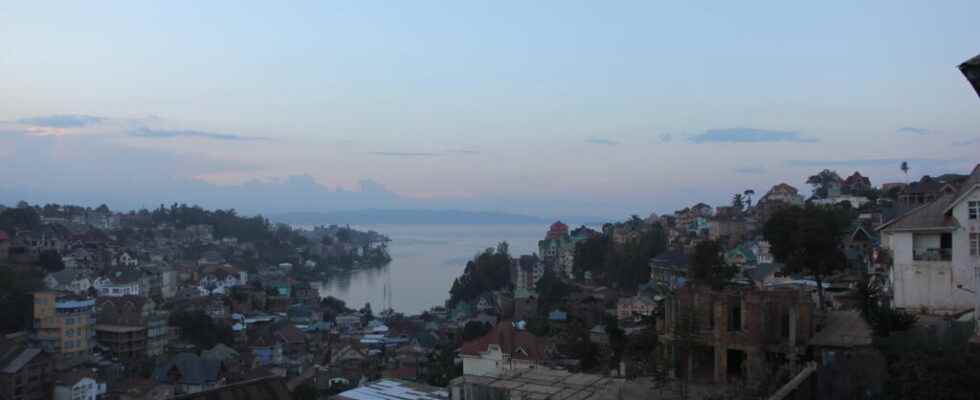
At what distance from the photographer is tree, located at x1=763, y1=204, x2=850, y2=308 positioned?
43.0 feet

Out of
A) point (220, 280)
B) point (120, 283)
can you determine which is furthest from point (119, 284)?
point (220, 280)

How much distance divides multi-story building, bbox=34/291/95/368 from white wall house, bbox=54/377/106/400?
4.00 metres

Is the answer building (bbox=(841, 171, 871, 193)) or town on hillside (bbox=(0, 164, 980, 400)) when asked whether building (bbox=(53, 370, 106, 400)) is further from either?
building (bbox=(841, 171, 871, 193))

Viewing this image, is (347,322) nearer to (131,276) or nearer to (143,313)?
(143,313)

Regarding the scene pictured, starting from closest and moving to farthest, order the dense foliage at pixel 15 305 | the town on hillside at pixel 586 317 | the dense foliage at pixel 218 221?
1. the town on hillside at pixel 586 317
2. the dense foliage at pixel 15 305
3. the dense foliage at pixel 218 221

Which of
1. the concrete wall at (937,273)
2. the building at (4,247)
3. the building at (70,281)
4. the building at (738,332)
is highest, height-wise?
the concrete wall at (937,273)

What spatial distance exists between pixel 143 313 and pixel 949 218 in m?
28.7

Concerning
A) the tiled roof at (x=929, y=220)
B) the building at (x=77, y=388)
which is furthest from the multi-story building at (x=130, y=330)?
the tiled roof at (x=929, y=220)

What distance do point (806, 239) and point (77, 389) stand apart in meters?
19.2

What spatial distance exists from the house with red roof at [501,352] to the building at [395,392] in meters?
3.21

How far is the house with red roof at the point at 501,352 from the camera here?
17.5 m

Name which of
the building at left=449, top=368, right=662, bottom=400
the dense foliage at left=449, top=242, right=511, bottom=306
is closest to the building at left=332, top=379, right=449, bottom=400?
the building at left=449, top=368, right=662, bottom=400

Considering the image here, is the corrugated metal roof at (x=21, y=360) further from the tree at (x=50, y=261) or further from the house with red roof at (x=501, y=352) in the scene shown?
the tree at (x=50, y=261)

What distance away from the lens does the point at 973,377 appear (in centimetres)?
550
